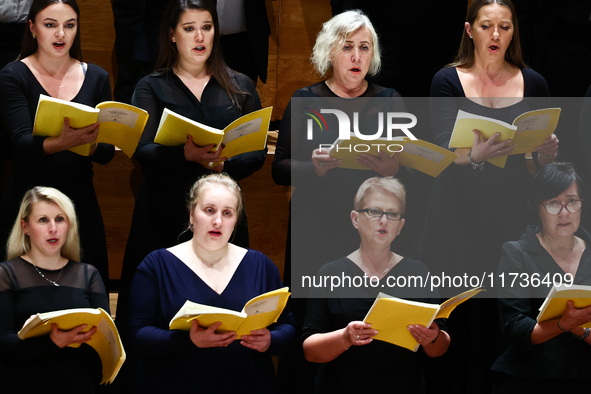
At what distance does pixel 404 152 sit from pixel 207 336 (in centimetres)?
82

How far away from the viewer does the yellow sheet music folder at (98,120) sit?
2.14 m

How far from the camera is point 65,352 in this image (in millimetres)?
2035

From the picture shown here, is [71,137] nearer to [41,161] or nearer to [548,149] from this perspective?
[41,161]

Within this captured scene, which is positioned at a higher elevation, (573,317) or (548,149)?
(548,149)

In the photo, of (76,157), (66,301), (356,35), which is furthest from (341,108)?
(66,301)

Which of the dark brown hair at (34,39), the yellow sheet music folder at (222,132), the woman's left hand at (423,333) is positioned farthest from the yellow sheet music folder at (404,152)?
the dark brown hair at (34,39)

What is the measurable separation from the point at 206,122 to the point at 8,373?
98cm

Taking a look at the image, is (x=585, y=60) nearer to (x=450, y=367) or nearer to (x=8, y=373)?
(x=450, y=367)

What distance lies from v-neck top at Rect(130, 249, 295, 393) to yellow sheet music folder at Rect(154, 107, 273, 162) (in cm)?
36

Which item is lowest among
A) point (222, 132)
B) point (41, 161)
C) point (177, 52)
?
point (41, 161)

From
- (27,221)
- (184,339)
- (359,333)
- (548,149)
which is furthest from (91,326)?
(548,149)

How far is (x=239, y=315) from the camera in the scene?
1.83 metres

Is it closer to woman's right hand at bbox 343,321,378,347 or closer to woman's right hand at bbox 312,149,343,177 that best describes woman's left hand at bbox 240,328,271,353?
woman's right hand at bbox 343,321,378,347

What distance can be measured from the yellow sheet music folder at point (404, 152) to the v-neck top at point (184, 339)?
459 millimetres
